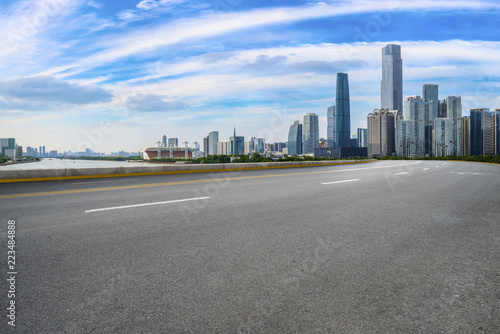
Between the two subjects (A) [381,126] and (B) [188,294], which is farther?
(A) [381,126]

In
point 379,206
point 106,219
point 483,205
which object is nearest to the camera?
point 106,219

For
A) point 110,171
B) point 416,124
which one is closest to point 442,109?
point 416,124

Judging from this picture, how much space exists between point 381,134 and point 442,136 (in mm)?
61282

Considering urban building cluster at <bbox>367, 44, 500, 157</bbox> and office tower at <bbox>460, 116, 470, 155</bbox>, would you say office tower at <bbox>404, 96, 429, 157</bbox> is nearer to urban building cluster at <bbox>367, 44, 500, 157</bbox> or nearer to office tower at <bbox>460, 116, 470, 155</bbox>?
urban building cluster at <bbox>367, 44, 500, 157</bbox>

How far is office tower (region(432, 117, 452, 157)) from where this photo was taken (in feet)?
401

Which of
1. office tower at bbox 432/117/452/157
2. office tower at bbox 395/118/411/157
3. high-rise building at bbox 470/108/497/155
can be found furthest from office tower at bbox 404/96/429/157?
high-rise building at bbox 470/108/497/155

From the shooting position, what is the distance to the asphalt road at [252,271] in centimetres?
235

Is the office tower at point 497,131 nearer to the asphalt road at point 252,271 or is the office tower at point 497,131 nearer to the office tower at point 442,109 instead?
the office tower at point 442,109

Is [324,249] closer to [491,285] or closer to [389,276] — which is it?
[389,276]

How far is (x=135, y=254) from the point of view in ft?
12.0

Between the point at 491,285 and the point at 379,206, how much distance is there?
4.02 m

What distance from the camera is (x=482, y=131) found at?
122 metres

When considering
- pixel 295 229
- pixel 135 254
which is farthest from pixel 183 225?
pixel 295 229

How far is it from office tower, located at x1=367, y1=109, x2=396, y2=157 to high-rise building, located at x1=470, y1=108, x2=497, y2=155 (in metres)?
53.3
